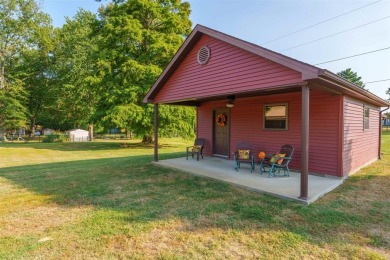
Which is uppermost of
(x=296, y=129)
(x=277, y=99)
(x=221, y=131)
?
(x=277, y=99)

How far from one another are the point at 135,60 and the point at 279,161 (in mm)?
13315

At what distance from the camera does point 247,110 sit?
8297mm

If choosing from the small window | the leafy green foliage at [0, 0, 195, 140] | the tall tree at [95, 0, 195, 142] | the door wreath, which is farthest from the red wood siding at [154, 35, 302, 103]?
the leafy green foliage at [0, 0, 195, 140]

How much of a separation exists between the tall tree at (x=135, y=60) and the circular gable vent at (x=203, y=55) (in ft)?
28.1

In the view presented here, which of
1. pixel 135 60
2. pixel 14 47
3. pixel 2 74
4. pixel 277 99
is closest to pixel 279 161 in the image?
pixel 277 99

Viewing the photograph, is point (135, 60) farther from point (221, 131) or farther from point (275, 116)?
point (275, 116)

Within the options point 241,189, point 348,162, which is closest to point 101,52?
point 241,189

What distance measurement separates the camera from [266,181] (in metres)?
5.73

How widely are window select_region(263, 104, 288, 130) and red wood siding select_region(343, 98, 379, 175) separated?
163 cm

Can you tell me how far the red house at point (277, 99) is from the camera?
479cm

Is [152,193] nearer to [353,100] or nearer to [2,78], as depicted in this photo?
[353,100]

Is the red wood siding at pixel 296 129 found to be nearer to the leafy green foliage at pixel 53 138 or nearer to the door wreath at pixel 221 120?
the door wreath at pixel 221 120

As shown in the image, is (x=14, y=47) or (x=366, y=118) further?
(x=14, y=47)

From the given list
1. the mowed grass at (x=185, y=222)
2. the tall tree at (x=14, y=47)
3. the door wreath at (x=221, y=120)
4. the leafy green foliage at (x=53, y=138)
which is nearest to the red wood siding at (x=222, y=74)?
the door wreath at (x=221, y=120)
